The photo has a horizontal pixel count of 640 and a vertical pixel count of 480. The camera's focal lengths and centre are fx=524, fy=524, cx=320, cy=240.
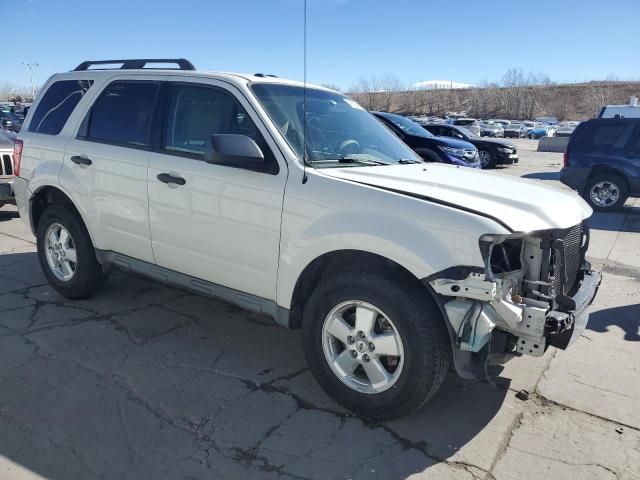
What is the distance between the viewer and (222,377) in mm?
3643

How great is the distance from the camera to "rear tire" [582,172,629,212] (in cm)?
1115

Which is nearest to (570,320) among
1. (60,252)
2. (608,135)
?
(60,252)

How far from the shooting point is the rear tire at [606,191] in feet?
36.6

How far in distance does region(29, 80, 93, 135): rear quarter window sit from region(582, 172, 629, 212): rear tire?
10.5m

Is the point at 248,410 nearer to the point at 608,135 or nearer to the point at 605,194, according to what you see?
the point at 605,194

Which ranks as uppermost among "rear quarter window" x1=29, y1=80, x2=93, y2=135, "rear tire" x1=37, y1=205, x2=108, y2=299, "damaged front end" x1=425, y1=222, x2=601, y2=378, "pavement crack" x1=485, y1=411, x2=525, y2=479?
"rear quarter window" x1=29, y1=80, x2=93, y2=135

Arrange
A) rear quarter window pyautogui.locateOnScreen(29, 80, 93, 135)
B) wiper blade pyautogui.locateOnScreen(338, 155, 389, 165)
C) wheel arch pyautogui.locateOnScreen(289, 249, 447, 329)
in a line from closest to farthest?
wheel arch pyautogui.locateOnScreen(289, 249, 447, 329), wiper blade pyautogui.locateOnScreen(338, 155, 389, 165), rear quarter window pyautogui.locateOnScreen(29, 80, 93, 135)

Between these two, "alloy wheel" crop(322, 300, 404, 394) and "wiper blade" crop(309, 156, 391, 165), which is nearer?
"alloy wheel" crop(322, 300, 404, 394)

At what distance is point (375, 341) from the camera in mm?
3033

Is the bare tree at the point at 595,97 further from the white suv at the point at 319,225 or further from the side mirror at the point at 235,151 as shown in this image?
the side mirror at the point at 235,151

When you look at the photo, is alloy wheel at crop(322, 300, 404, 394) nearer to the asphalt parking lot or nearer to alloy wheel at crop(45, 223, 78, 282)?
the asphalt parking lot

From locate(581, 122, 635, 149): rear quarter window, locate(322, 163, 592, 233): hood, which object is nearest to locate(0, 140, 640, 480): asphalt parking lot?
locate(322, 163, 592, 233): hood

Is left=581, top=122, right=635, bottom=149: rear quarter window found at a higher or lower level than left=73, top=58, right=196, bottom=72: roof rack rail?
lower

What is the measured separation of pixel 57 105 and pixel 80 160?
875 mm
